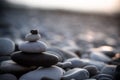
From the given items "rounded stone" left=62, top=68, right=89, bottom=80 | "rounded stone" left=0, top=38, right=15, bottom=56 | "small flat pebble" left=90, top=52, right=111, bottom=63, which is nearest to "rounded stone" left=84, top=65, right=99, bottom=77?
"rounded stone" left=62, top=68, right=89, bottom=80

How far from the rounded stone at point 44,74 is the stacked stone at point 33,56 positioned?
0.08 m

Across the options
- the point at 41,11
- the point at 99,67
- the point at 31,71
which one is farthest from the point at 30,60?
the point at 41,11

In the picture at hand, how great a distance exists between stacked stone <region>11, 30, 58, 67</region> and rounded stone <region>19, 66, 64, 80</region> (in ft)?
0.25

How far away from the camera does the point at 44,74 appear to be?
4543mm

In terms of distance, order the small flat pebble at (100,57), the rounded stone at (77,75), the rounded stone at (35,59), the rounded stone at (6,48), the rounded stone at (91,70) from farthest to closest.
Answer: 1. the small flat pebble at (100,57)
2. the rounded stone at (6,48)
3. the rounded stone at (91,70)
4. the rounded stone at (35,59)
5. the rounded stone at (77,75)

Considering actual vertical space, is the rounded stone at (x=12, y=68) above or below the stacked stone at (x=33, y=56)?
below

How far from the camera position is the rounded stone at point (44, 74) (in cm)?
450

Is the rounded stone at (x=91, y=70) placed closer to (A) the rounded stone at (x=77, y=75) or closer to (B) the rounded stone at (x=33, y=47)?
(A) the rounded stone at (x=77, y=75)

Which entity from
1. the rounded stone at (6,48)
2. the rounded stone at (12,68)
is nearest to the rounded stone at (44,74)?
the rounded stone at (12,68)

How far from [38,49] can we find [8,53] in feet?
2.31

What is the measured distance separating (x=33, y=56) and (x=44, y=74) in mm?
272

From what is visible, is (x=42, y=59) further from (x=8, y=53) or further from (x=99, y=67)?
(x=99, y=67)

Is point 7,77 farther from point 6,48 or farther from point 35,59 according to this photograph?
point 6,48

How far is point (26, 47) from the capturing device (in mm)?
4719
